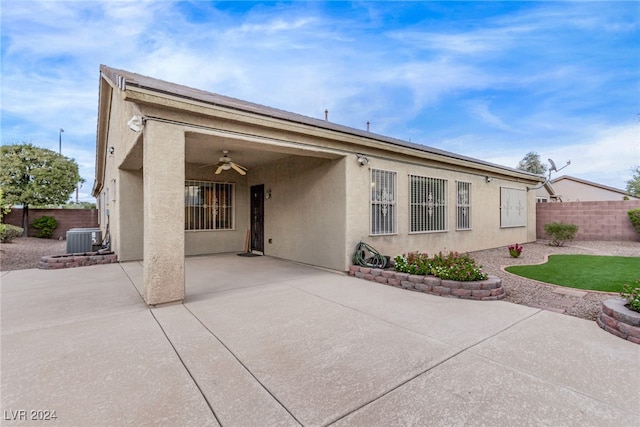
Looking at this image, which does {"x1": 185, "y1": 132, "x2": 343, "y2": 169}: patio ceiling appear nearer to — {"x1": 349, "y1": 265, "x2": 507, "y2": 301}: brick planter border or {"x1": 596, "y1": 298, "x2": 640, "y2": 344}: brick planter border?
{"x1": 349, "y1": 265, "x2": 507, "y2": 301}: brick planter border

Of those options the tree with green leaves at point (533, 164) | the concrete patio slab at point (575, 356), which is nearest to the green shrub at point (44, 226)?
the concrete patio slab at point (575, 356)

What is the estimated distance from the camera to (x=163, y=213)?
4.49 meters

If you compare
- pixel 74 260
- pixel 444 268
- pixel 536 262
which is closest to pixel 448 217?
pixel 536 262

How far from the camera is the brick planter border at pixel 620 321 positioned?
331cm

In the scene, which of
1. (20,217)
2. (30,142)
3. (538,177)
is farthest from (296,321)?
(30,142)

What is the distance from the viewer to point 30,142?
16.7m

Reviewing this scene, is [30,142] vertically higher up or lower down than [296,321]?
higher up

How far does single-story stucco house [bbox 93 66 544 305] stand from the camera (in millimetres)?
4539

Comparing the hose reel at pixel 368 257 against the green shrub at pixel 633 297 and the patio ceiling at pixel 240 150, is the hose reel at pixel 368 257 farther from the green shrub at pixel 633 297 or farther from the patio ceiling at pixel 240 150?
the green shrub at pixel 633 297

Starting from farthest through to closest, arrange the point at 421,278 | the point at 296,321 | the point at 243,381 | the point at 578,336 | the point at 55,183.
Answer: the point at 55,183 → the point at 421,278 → the point at 296,321 → the point at 578,336 → the point at 243,381

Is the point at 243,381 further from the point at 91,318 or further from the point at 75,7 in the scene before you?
the point at 75,7

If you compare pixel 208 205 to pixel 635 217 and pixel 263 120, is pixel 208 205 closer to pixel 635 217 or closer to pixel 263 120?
pixel 263 120

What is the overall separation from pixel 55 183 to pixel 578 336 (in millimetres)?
23248

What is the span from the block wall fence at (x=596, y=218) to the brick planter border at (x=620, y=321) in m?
13.1
